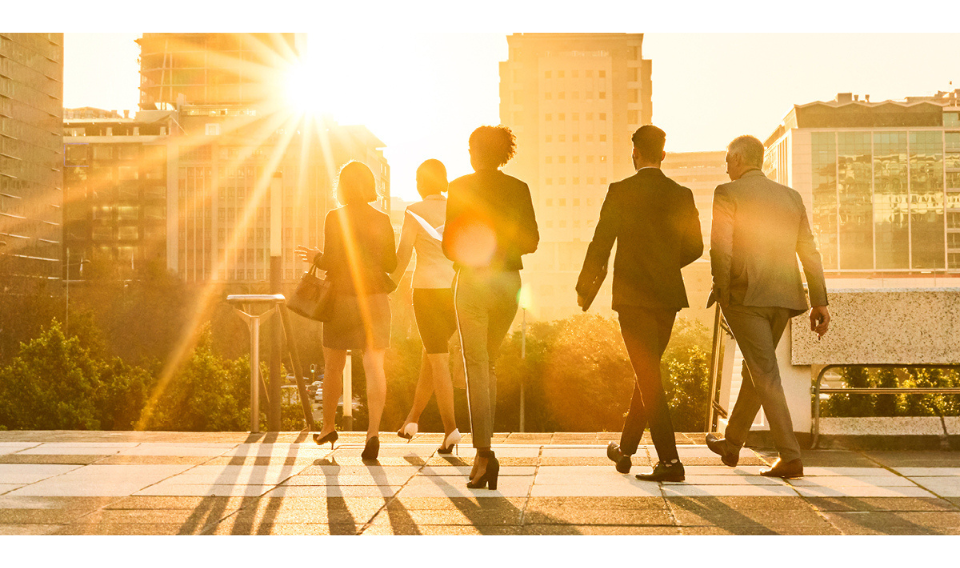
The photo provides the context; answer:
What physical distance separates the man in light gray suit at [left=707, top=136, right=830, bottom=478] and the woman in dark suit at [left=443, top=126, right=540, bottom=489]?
1.07m

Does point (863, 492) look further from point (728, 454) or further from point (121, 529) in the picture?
point (121, 529)

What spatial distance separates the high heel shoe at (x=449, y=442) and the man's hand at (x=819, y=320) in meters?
2.35

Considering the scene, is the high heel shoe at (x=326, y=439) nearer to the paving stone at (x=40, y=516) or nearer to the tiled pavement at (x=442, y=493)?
the tiled pavement at (x=442, y=493)

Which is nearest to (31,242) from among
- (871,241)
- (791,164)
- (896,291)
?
(791,164)

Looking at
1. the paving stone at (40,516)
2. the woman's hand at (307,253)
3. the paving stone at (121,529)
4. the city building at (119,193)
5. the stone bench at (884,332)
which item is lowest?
the paving stone at (40,516)

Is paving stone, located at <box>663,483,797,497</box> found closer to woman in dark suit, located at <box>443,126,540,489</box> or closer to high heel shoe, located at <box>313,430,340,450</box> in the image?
woman in dark suit, located at <box>443,126,540,489</box>

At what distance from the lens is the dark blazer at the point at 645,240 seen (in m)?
5.22

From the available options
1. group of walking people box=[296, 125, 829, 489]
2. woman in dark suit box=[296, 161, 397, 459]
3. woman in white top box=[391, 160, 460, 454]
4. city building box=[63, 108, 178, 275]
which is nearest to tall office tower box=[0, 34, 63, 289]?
city building box=[63, 108, 178, 275]

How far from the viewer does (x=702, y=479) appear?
5.20 metres

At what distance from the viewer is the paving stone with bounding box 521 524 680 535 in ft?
12.6

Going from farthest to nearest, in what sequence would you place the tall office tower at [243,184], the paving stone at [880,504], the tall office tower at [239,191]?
the tall office tower at [239,191] → the tall office tower at [243,184] → the paving stone at [880,504]

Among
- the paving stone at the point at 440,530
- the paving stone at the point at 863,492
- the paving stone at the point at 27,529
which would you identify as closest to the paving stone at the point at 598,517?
the paving stone at the point at 440,530

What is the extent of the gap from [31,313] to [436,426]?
4508 cm

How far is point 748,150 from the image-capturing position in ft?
17.9
